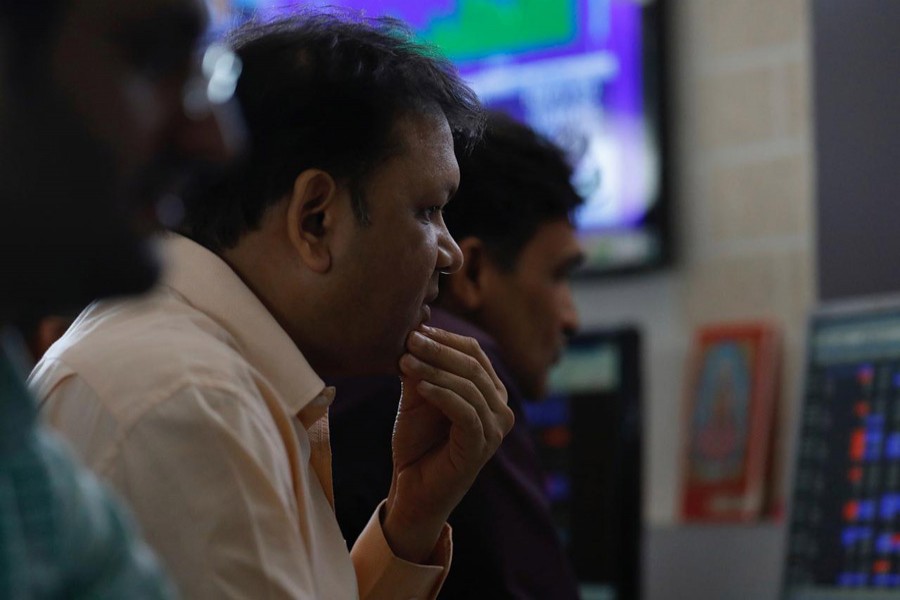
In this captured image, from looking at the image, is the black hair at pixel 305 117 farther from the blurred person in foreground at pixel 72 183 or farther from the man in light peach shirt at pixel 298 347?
the blurred person in foreground at pixel 72 183

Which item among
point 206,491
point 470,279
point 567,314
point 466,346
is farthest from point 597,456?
point 206,491

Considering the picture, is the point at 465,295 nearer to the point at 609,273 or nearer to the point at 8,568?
the point at 609,273

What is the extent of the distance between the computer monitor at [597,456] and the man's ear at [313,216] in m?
1.32

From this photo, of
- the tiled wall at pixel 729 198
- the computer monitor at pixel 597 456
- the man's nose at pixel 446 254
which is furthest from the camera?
the tiled wall at pixel 729 198

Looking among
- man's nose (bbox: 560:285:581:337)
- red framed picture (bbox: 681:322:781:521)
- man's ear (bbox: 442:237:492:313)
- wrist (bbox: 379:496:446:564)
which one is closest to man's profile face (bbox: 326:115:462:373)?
wrist (bbox: 379:496:446:564)

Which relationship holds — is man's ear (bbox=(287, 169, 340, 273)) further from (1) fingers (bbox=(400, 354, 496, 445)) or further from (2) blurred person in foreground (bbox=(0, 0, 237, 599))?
(2) blurred person in foreground (bbox=(0, 0, 237, 599))

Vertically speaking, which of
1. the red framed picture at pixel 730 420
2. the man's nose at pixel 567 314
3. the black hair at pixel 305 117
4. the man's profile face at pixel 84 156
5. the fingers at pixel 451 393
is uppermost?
the man's profile face at pixel 84 156

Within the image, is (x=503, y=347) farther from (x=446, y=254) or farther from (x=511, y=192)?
(x=446, y=254)

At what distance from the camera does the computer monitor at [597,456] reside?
2277mm

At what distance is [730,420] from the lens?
8.61 ft

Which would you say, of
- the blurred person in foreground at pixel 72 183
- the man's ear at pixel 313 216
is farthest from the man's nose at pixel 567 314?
the blurred person in foreground at pixel 72 183

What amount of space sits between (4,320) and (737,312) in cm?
233

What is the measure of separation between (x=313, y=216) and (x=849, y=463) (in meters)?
1.20

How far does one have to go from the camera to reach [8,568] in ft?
1.71
